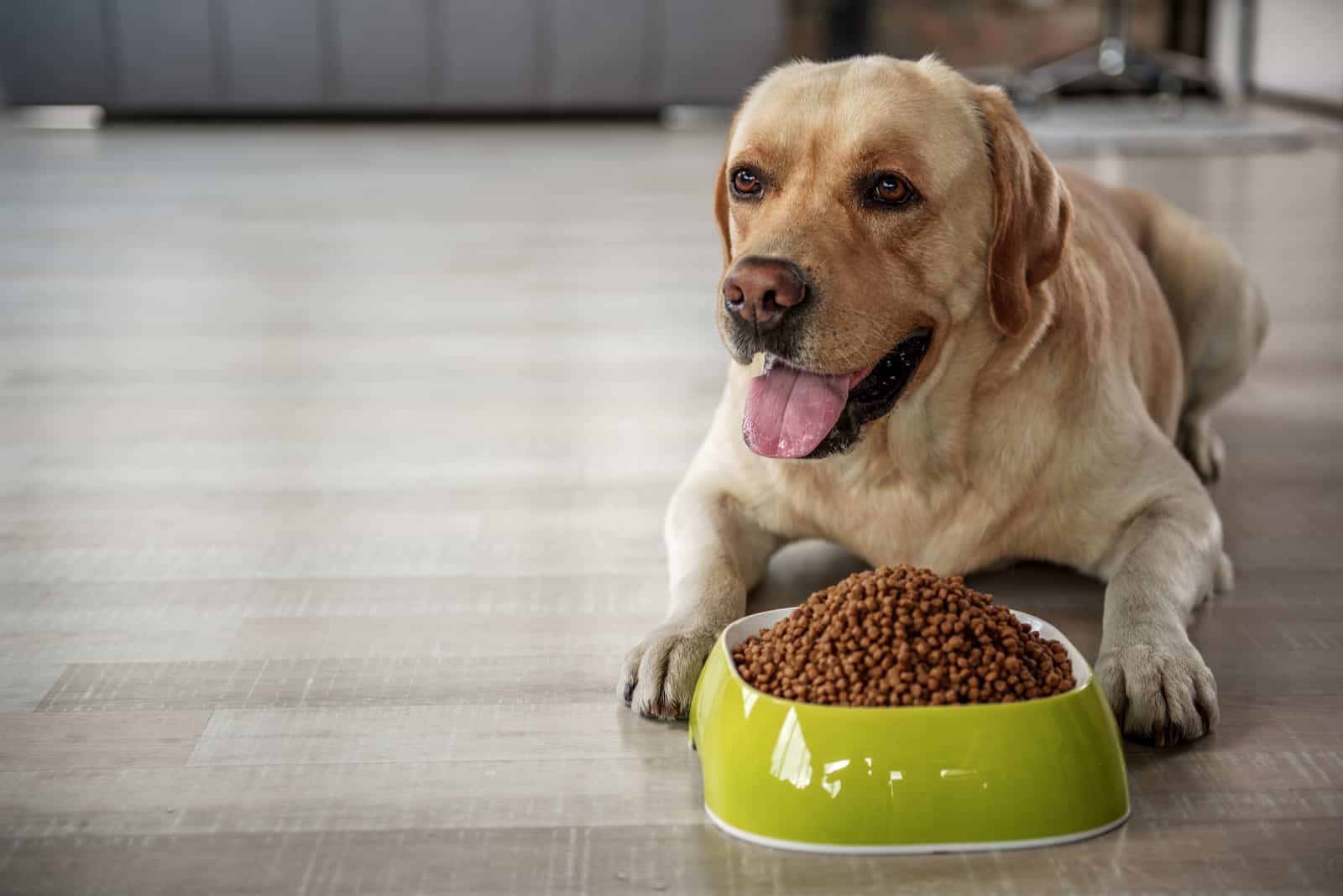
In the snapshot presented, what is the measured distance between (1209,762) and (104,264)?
3.96 meters

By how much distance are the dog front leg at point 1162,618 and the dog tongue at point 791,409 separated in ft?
1.37

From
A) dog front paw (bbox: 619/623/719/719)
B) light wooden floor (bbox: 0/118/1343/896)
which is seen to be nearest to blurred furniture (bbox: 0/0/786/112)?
light wooden floor (bbox: 0/118/1343/896)

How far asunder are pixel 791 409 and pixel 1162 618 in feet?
1.65

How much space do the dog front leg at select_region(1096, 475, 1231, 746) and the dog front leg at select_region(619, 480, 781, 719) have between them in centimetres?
46

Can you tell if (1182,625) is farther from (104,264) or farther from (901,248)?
(104,264)

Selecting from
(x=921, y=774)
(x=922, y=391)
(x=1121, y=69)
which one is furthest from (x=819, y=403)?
(x=1121, y=69)

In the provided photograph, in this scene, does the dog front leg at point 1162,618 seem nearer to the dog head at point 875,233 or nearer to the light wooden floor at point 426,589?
the light wooden floor at point 426,589

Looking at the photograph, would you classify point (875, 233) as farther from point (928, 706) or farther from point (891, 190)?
point (928, 706)

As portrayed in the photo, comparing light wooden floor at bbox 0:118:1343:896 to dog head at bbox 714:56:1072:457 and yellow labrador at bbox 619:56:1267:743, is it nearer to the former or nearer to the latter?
yellow labrador at bbox 619:56:1267:743

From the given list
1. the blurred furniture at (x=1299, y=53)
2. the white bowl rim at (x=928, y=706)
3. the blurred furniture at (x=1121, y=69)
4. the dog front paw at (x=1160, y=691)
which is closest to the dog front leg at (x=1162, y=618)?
the dog front paw at (x=1160, y=691)

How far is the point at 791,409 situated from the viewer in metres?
1.76

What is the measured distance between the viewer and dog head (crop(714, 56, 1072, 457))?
1684 mm

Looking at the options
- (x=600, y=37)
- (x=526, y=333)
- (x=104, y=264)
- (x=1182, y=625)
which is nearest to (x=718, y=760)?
(x=1182, y=625)

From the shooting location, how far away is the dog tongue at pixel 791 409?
1.74 m
